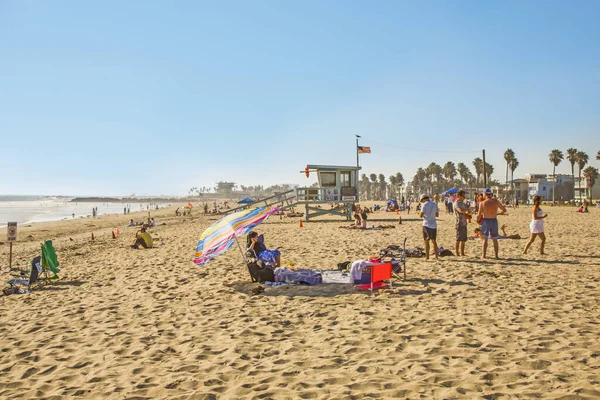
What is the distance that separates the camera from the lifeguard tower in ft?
89.2

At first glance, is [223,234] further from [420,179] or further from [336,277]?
[420,179]

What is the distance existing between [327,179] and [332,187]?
707mm

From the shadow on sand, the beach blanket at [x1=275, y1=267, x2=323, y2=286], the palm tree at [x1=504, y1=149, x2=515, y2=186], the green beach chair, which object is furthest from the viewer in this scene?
the palm tree at [x1=504, y1=149, x2=515, y2=186]

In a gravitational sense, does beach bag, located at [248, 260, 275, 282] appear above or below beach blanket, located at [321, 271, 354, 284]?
above

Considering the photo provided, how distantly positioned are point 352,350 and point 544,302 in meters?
3.92

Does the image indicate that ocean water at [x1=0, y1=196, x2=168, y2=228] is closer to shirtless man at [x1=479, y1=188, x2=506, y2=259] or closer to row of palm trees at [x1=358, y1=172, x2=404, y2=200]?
shirtless man at [x1=479, y1=188, x2=506, y2=259]

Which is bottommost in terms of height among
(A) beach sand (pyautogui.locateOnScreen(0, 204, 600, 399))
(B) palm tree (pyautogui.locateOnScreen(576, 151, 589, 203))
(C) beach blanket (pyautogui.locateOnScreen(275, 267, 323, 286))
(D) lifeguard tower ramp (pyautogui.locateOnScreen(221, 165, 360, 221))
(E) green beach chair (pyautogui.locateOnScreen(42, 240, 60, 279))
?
(A) beach sand (pyautogui.locateOnScreen(0, 204, 600, 399))

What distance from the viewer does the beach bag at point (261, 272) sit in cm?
879

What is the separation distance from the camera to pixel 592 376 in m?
3.99

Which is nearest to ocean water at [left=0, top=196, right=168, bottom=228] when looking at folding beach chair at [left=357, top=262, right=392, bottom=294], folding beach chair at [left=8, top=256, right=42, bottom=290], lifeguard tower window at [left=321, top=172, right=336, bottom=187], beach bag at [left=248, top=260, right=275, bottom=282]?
lifeguard tower window at [left=321, top=172, right=336, bottom=187]

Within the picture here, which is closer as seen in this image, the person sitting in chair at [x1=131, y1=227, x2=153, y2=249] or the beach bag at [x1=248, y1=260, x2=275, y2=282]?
the beach bag at [x1=248, y1=260, x2=275, y2=282]

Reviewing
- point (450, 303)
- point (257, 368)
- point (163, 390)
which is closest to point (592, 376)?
point (450, 303)

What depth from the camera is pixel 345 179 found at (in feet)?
92.6

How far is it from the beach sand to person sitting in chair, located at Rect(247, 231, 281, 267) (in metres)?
0.67
